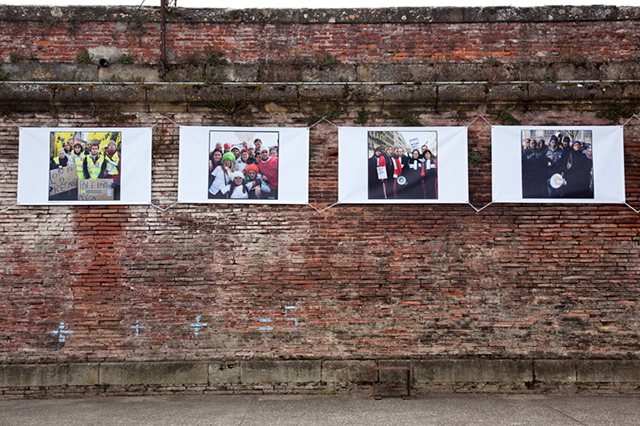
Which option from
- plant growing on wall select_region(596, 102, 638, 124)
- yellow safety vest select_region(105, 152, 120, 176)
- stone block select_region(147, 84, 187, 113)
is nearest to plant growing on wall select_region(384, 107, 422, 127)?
plant growing on wall select_region(596, 102, 638, 124)

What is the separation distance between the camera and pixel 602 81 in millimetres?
6766

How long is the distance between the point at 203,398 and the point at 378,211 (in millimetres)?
3660

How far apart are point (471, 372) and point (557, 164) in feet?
10.9

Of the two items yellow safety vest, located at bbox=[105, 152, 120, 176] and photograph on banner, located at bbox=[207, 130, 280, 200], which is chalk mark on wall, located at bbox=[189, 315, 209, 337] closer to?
photograph on banner, located at bbox=[207, 130, 280, 200]

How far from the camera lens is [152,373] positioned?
654cm

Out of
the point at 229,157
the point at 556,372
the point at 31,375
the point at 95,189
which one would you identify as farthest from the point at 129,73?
the point at 556,372

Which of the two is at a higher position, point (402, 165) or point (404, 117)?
point (404, 117)

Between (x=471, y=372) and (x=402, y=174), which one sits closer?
(x=471, y=372)

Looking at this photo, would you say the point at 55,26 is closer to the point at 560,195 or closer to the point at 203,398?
the point at 203,398

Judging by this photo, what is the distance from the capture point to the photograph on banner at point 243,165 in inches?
268

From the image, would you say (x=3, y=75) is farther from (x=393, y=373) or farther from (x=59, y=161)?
(x=393, y=373)

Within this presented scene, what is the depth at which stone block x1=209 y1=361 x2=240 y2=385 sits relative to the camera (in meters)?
6.55

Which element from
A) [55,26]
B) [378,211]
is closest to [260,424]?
[378,211]

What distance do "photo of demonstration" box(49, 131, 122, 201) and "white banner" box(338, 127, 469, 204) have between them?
11.1 feet
